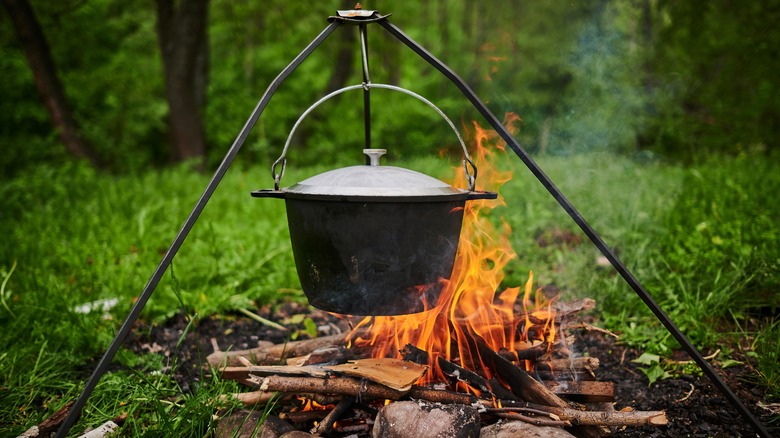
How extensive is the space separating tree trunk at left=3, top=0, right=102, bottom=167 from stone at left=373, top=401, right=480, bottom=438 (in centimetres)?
786

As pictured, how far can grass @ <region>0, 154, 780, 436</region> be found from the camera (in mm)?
2566

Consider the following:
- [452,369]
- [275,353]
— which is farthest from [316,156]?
[452,369]

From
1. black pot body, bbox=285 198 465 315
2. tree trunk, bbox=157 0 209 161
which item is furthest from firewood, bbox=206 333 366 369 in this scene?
tree trunk, bbox=157 0 209 161

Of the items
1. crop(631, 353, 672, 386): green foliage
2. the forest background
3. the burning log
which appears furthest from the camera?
the forest background

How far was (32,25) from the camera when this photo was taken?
764 centimetres

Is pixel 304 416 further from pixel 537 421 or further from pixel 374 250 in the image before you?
pixel 537 421

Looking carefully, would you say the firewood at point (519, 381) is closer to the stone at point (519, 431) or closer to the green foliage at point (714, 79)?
the stone at point (519, 431)

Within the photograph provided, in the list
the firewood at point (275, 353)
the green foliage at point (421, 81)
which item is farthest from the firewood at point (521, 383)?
the green foliage at point (421, 81)

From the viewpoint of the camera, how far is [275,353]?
2.81m

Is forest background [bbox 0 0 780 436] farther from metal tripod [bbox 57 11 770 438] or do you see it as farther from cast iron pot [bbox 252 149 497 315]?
cast iron pot [bbox 252 149 497 315]

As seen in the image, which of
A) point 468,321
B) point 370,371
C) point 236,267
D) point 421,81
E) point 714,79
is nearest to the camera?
point 370,371

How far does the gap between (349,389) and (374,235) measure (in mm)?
646

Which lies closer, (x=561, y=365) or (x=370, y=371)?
(x=370, y=371)

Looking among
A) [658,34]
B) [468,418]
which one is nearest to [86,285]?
[468,418]
